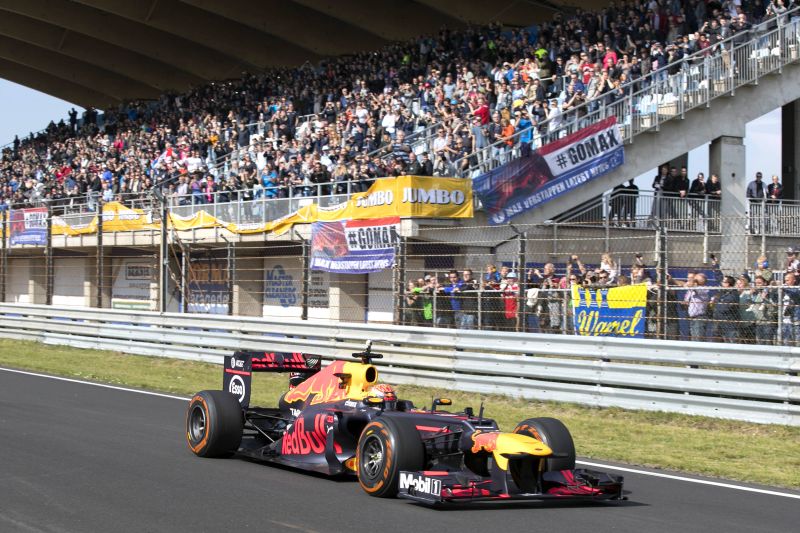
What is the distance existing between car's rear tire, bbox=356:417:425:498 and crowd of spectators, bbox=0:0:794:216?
14.8 m

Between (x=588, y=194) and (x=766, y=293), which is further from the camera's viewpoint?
(x=588, y=194)

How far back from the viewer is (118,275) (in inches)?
1357

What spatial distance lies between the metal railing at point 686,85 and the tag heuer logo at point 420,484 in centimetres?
1570

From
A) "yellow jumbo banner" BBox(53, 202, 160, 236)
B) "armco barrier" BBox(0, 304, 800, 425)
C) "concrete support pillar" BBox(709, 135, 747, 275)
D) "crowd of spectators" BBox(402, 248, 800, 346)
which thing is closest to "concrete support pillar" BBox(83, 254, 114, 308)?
"yellow jumbo banner" BBox(53, 202, 160, 236)

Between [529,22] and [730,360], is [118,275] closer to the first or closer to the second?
[529,22]

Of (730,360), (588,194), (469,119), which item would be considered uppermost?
(469,119)

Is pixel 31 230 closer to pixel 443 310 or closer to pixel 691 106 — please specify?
pixel 691 106

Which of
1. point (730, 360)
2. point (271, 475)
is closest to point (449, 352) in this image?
point (730, 360)

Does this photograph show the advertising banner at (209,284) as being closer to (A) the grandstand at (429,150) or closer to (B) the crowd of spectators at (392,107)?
(A) the grandstand at (429,150)

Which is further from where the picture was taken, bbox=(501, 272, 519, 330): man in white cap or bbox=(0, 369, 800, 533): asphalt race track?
bbox=(501, 272, 519, 330): man in white cap

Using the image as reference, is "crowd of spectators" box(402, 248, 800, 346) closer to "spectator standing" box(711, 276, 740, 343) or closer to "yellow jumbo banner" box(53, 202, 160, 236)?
"spectator standing" box(711, 276, 740, 343)

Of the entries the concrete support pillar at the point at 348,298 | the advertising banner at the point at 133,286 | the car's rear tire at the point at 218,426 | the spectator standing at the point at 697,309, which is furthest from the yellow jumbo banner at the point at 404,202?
the car's rear tire at the point at 218,426

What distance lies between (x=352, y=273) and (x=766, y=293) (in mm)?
9147

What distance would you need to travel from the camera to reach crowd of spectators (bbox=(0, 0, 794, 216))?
24219 mm
